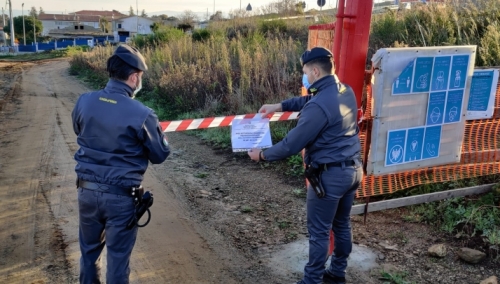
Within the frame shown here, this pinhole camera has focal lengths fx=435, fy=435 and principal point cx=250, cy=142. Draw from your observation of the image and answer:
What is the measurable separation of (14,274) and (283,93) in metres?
6.99

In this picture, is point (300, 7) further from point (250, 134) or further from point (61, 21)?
point (61, 21)

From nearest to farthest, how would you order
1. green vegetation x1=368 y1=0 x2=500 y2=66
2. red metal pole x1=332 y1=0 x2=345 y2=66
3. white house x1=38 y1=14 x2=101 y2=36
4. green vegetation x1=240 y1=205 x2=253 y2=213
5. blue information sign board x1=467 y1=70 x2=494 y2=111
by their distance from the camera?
red metal pole x1=332 y1=0 x2=345 y2=66 < blue information sign board x1=467 y1=70 x2=494 y2=111 < green vegetation x1=240 y1=205 x2=253 y2=213 < green vegetation x1=368 y1=0 x2=500 y2=66 < white house x1=38 y1=14 x2=101 y2=36

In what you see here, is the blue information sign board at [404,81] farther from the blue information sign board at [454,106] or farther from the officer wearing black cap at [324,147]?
the officer wearing black cap at [324,147]

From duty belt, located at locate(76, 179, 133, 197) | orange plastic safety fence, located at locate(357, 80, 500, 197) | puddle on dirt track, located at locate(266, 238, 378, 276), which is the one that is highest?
duty belt, located at locate(76, 179, 133, 197)

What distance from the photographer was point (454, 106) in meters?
5.15

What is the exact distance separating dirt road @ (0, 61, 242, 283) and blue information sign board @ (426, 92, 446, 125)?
2.87 meters

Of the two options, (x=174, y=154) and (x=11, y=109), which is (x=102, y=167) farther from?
(x=11, y=109)

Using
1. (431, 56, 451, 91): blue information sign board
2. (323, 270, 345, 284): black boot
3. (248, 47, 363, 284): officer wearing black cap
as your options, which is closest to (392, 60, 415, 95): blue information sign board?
(431, 56, 451, 91): blue information sign board

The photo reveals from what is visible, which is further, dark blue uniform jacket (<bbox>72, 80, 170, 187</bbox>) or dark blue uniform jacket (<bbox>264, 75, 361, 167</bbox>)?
dark blue uniform jacket (<bbox>264, 75, 361, 167</bbox>)

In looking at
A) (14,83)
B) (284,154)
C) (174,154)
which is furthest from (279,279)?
(14,83)

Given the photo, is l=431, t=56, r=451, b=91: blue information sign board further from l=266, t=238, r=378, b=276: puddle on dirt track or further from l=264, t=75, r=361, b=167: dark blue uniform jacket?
l=266, t=238, r=378, b=276: puddle on dirt track

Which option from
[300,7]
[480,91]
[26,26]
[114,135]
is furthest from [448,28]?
[26,26]

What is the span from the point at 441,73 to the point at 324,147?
2139mm

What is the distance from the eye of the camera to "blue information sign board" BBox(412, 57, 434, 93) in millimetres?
4758
